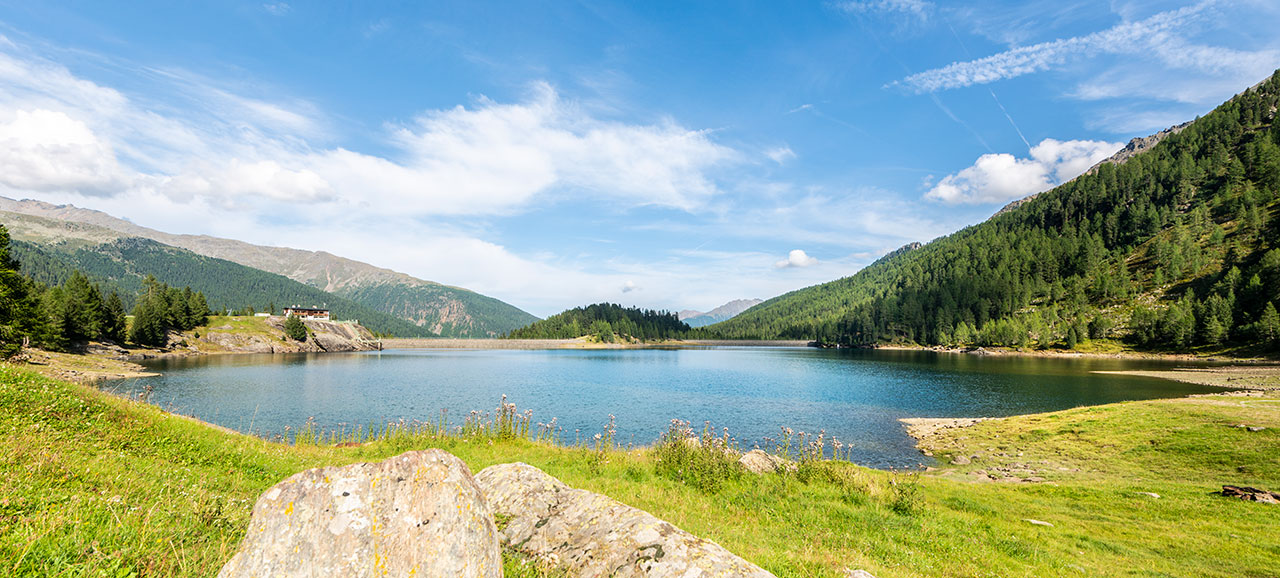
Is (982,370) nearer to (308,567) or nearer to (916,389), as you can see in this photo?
(916,389)

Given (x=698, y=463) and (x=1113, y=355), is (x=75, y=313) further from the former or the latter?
(x=1113, y=355)

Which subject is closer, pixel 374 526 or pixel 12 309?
pixel 374 526

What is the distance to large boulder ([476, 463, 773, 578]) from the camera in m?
6.70

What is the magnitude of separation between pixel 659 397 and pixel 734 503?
149ft

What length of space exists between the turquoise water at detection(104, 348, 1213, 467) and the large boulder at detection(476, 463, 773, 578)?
24.8 metres

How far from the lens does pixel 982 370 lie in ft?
300

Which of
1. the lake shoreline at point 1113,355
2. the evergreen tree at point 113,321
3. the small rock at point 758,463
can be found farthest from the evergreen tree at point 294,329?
the lake shoreline at point 1113,355

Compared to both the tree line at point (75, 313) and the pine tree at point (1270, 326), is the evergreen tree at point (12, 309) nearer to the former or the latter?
the tree line at point (75, 313)

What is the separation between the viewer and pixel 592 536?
8.04m

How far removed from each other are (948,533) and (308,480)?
15.5 metres

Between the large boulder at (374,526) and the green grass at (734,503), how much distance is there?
1219 millimetres

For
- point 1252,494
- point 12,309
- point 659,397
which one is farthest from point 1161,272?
point 12,309

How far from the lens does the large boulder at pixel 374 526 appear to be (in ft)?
16.9

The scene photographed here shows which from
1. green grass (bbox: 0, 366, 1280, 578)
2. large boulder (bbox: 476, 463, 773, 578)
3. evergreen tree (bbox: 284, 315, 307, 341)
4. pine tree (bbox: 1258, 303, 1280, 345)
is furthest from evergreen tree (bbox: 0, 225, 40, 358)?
pine tree (bbox: 1258, 303, 1280, 345)
